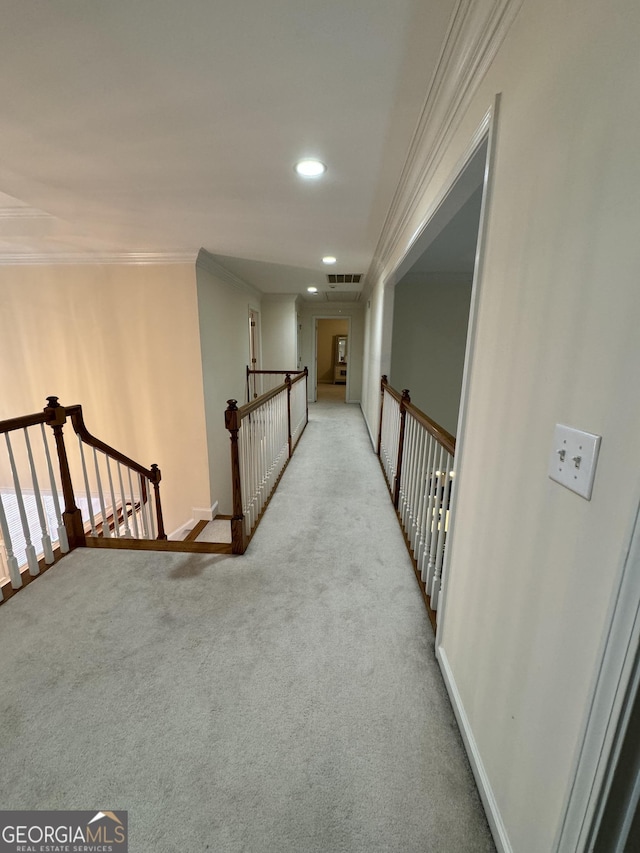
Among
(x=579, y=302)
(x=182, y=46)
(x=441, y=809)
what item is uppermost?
(x=182, y=46)

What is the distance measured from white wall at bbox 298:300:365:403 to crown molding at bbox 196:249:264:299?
2.29 m

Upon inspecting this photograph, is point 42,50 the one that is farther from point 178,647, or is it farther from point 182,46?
point 178,647

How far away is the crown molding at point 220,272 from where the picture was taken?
3727 millimetres

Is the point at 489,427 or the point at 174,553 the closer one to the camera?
the point at 489,427

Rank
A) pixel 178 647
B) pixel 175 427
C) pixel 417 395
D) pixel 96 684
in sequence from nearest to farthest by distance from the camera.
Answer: pixel 96 684, pixel 178 647, pixel 175 427, pixel 417 395

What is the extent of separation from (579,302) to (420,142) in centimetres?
155

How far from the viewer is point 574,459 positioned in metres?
0.65

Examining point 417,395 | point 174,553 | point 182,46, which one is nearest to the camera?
point 182,46

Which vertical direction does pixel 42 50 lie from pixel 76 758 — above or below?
above

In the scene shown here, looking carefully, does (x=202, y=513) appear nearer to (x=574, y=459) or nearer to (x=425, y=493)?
(x=425, y=493)

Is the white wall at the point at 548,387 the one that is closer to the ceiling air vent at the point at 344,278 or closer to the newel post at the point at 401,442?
the newel post at the point at 401,442

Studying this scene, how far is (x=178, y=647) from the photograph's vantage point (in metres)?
1.47

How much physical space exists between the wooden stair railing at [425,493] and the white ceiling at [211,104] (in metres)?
1.48

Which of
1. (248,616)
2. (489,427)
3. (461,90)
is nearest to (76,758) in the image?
(248,616)
